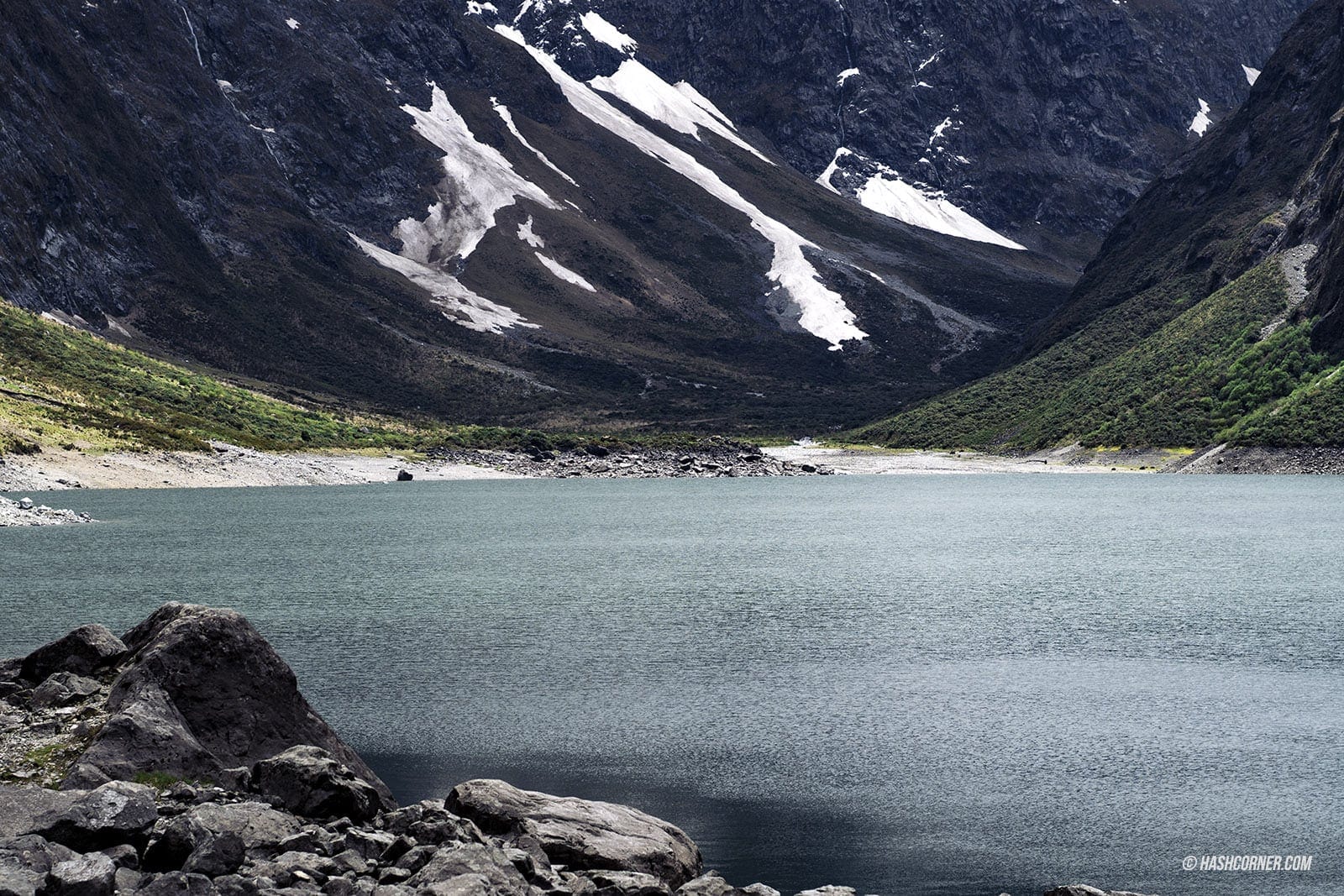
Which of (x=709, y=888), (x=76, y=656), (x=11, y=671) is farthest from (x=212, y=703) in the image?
(x=709, y=888)

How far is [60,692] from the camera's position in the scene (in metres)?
29.7

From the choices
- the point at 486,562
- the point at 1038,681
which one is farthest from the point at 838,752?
the point at 486,562

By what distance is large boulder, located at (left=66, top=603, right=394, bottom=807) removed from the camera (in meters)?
26.0

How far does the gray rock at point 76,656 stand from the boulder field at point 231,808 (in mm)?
49

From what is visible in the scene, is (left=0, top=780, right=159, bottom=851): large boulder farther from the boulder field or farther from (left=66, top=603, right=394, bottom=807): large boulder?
(left=66, top=603, right=394, bottom=807): large boulder

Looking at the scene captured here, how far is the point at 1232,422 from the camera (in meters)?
178

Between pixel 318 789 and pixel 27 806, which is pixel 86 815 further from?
pixel 318 789

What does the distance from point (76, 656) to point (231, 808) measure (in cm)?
1131

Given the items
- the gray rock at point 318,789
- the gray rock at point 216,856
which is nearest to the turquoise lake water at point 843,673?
the gray rock at point 318,789

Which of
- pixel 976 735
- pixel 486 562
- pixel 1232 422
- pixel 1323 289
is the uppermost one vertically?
pixel 1323 289

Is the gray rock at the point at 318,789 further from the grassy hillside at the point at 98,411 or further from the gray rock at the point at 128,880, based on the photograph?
the grassy hillside at the point at 98,411

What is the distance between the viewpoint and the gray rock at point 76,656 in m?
31.7

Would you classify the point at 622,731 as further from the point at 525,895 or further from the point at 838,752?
the point at 525,895

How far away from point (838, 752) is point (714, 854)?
8.11 m
